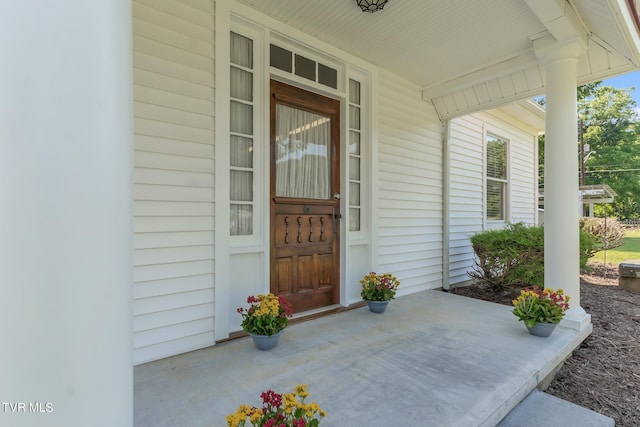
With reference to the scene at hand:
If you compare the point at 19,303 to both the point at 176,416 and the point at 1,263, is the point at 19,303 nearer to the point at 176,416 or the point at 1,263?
the point at 1,263

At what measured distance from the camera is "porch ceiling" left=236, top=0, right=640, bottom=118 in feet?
9.22

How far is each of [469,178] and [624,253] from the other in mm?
9181

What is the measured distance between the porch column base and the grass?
6.28 metres

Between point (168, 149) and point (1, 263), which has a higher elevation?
point (168, 149)

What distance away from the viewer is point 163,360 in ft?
7.58

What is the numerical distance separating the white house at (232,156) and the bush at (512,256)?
50cm

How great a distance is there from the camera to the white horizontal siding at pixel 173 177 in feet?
7.40

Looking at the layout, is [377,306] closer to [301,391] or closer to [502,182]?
[301,391]

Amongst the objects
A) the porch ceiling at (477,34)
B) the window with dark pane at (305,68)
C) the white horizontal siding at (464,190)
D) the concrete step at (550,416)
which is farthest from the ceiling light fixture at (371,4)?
the concrete step at (550,416)

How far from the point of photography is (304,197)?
11.0 feet

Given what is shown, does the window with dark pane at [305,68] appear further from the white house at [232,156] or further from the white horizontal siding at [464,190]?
the white horizontal siding at [464,190]

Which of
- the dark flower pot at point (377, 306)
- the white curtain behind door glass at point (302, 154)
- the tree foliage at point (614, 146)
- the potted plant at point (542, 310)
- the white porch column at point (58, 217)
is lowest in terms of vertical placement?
the dark flower pot at point (377, 306)

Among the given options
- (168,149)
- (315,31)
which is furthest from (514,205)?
(168,149)

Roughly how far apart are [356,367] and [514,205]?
6.14m
